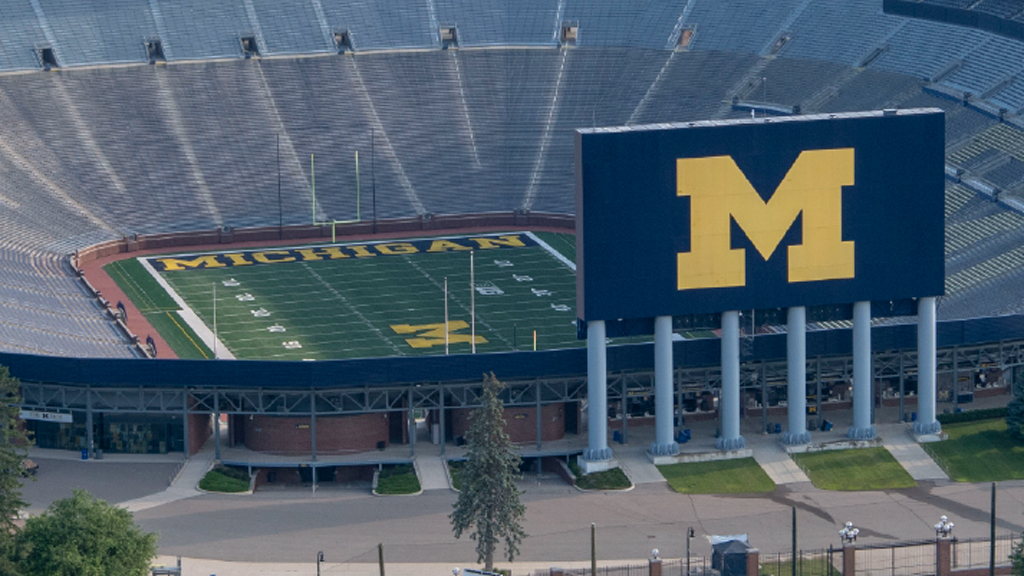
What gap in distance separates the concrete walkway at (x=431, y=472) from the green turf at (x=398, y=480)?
26cm

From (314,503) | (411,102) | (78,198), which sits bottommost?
(314,503)

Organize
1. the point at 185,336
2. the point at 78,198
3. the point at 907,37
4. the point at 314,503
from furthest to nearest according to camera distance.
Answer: the point at 907,37 → the point at 78,198 → the point at 185,336 → the point at 314,503

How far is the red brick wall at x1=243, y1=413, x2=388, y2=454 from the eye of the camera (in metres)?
73.0

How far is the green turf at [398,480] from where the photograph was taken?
70.4 meters

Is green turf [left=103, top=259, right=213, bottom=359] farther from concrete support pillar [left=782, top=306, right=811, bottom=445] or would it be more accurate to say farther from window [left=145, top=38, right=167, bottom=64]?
concrete support pillar [left=782, top=306, right=811, bottom=445]

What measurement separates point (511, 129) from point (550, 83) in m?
5.03

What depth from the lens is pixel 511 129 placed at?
115500 mm

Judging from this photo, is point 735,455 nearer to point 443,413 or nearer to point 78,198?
point 443,413

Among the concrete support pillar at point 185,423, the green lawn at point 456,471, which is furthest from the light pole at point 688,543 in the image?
the concrete support pillar at point 185,423

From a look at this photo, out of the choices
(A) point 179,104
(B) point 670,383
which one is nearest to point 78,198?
(A) point 179,104

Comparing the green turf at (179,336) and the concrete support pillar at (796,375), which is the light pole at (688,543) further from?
the green turf at (179,336)

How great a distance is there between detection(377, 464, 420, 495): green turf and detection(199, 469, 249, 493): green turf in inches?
197

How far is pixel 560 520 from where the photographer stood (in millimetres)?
67688

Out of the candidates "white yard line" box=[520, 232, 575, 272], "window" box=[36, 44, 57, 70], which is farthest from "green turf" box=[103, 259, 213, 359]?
"white yard line" box=[520, 232, 575, 272]
